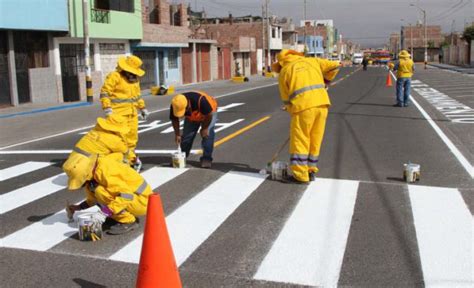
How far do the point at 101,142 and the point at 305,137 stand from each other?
283 centimetres

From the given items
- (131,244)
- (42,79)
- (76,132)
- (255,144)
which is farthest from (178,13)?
(131,244)

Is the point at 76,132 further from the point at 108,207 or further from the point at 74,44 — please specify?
the point at 74,44

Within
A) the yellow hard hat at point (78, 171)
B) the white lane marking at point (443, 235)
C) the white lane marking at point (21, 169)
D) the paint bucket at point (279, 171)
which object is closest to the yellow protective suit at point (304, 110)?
the paint bucket at point (279, 171)

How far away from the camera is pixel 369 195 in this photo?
7.09m

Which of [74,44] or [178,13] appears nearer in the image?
[74,44]

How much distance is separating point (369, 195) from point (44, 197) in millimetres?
4199

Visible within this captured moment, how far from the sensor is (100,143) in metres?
6.13

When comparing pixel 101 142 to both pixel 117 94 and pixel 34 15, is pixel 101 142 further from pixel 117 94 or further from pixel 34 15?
pixel 34 15

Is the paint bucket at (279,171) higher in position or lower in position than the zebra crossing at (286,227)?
higher

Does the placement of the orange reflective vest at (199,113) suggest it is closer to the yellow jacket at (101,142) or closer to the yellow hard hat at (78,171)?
the yellow jacket at (101,142)

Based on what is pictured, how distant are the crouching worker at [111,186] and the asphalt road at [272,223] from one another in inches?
8.8

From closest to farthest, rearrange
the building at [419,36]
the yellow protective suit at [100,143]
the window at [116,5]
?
the yellow protective suit at [100,143]
the window at [116,5]
the building at [419,36]

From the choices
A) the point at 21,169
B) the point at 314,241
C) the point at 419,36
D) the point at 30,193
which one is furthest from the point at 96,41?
the point at 419,36

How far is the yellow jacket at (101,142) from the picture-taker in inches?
236
